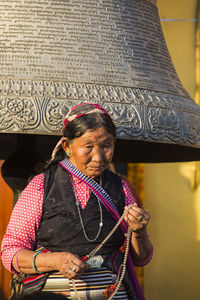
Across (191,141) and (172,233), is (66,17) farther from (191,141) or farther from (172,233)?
(172,233)

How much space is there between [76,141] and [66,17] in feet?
2.30

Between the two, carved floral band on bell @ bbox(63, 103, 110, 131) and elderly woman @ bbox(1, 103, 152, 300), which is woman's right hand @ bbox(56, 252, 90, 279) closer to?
elderly woman @ bbox(1, 103, 152, 300)

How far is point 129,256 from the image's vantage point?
6.65 ft

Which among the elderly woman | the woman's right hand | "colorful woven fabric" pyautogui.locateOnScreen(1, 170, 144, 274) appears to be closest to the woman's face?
the elderly woman

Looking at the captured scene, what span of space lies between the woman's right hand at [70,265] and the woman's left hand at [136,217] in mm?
192

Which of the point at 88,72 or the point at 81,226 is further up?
the point at 88,72

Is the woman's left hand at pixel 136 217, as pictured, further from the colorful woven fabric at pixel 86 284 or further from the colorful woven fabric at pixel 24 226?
the colorful woven fabric at pixel 24 226

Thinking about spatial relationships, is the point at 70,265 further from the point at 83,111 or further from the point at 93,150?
the point at 83,111

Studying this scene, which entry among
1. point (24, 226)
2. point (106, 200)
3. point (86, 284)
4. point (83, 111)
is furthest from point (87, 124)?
point (86, 284)

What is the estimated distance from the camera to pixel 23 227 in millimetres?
1943

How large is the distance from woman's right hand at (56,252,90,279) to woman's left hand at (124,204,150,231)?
0.63 feet

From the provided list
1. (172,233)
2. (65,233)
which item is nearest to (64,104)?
(65,233)

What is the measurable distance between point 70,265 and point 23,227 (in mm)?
230

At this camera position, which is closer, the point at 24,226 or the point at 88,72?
the point at 24,226
